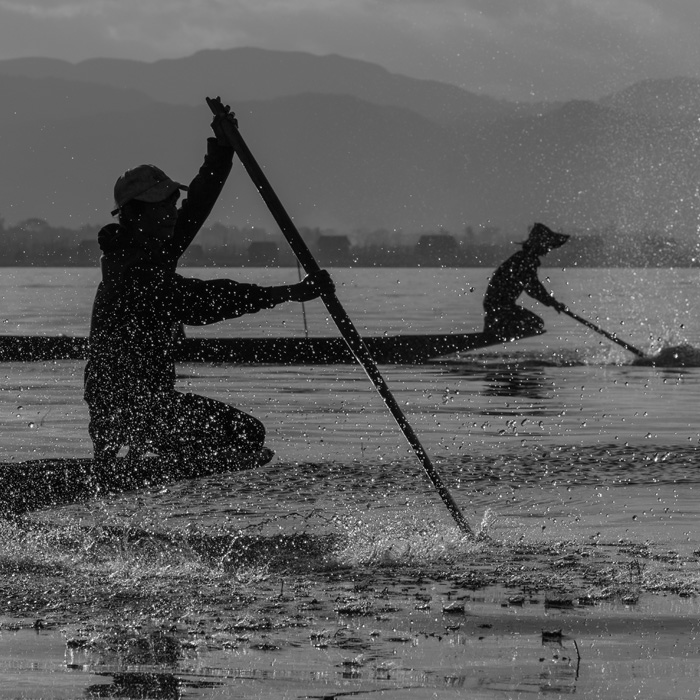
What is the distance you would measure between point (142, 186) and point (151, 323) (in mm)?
704

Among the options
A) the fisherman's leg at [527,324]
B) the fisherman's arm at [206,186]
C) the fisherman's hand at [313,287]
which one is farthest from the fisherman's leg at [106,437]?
the fisherman's leg at [527,324]

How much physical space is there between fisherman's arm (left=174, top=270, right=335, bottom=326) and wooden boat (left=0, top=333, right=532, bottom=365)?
13.5 m

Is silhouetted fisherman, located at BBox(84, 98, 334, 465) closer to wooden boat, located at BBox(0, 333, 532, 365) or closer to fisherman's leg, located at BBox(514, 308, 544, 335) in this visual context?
wooden boat, located at BBox(0, 333, 532, 365)

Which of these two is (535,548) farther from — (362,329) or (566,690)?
(362,329)

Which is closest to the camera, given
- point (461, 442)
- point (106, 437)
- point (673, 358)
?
point (106, 437)

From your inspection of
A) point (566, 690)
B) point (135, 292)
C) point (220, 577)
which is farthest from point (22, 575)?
point (566, 690)

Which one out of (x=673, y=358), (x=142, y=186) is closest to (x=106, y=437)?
(x=142, y=186)

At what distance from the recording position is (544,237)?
22.8 m

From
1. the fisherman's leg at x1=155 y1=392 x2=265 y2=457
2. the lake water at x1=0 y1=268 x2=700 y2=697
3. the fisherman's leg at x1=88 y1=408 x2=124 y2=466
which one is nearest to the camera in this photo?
the fisherman's leg at x1=155 y1=392 x2=265 y2=457

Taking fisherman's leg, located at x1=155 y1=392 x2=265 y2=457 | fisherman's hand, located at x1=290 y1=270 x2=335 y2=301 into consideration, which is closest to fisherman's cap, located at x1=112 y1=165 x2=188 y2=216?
fisherman's hand, located at x1=290 y1=270 x2=335 y2=301

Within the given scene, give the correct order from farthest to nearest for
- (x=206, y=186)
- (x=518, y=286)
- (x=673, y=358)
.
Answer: (x=673, y=358), (x=518, y=286), (x=206, y=186)

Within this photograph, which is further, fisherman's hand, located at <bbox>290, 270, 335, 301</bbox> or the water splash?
the water splash

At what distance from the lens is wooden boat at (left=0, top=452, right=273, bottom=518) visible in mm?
7855

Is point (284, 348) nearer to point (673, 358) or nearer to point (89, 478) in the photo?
point (673, 358)
